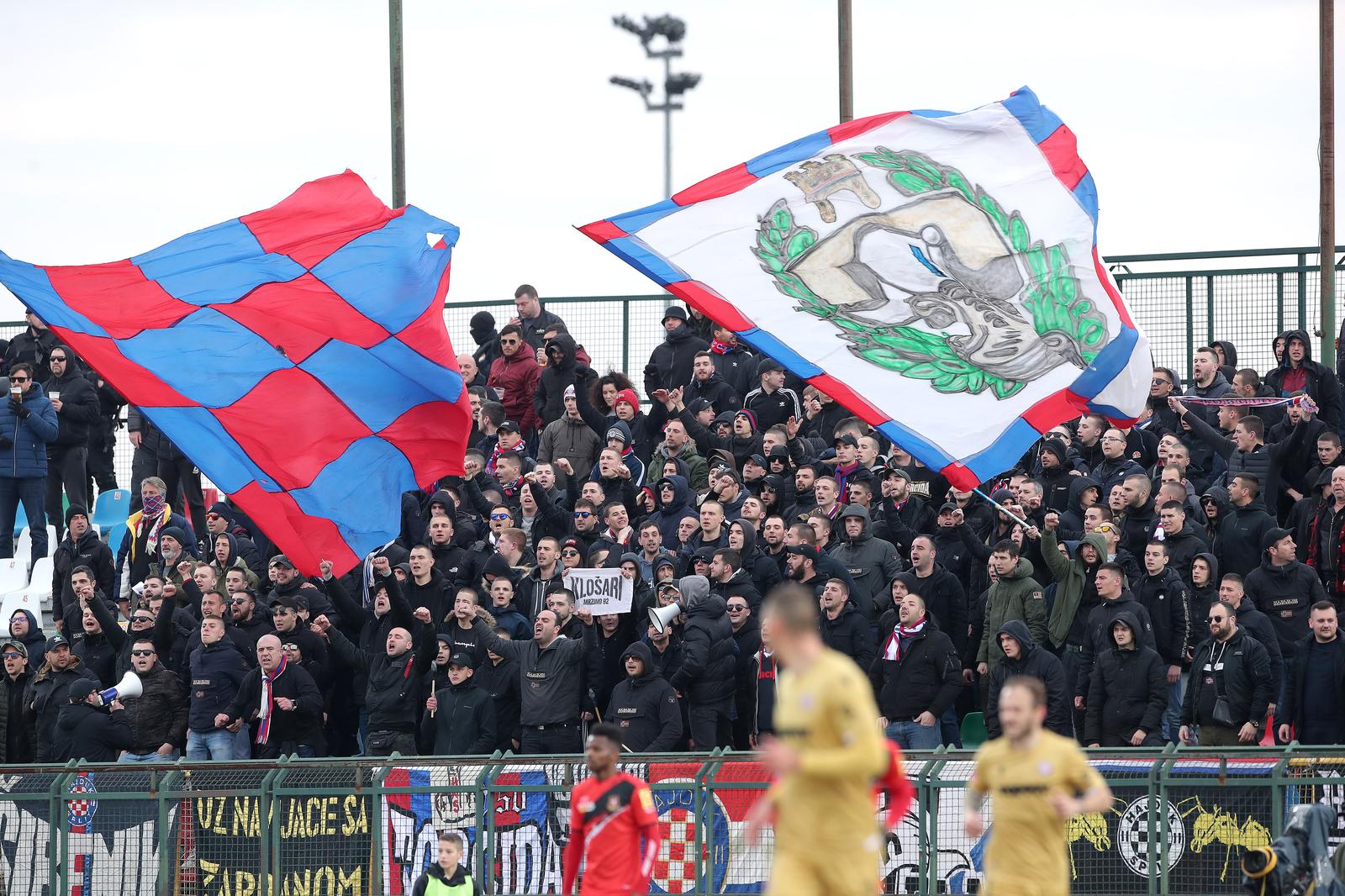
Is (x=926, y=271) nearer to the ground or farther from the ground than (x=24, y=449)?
farther from the ground

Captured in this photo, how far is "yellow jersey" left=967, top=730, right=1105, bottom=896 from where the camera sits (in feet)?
33.5

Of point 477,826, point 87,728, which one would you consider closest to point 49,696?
point 87,728

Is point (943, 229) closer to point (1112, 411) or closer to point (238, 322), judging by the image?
point (1112, 411)

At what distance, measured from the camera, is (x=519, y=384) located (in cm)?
2339

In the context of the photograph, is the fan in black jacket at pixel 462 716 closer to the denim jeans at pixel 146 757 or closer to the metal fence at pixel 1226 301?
the denim jeans at pixel 146 757

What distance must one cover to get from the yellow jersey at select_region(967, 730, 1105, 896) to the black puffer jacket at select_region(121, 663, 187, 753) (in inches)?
402

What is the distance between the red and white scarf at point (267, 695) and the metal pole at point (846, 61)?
10.8 metres

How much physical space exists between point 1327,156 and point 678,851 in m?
13.5

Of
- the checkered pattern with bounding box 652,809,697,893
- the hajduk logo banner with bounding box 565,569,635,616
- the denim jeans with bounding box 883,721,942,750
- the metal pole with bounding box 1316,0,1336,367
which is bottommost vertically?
the checkered pattern with bounding box 652,809,697,893

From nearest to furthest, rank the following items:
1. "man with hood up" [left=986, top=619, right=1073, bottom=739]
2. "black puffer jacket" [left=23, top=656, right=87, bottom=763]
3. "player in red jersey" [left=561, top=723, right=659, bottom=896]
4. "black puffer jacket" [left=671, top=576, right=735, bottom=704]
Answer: "player in red jersey" [left=561, top=723, right=659, bottom=896]
"man with hood up" [left=986, top=619, right=1073, bottom=739]
"black puffer jacket" [left=671, top=576, right=735, bottom=704]
"black puffer jacket" [left=23, top=656, right=87, bottom=763]

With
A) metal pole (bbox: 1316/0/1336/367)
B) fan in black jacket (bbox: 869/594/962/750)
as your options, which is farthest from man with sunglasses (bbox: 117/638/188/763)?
metal pole (bbox: 1316/0/1336/367)

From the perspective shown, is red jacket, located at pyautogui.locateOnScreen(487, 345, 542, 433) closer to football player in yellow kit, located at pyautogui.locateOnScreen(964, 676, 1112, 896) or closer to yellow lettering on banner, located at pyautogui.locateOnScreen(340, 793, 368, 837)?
yellow lettering on banner, located at pyautogui.locateOnScreen(340, 793, 368, 837)

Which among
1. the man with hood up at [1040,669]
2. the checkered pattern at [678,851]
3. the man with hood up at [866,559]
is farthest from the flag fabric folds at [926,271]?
the checkered pattern at [678,851]

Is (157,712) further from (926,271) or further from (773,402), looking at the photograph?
(926,271)
